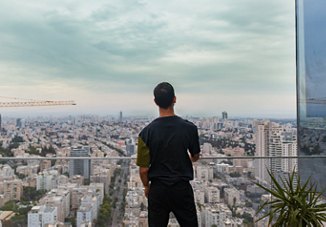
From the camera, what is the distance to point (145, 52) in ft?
14.6

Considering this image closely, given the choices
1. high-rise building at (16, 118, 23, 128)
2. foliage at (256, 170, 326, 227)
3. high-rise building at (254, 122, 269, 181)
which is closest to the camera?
foliage at (256, 170, 326, 227)

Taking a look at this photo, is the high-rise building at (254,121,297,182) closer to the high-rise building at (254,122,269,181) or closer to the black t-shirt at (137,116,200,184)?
the high-rise building at (254,122,269,181)

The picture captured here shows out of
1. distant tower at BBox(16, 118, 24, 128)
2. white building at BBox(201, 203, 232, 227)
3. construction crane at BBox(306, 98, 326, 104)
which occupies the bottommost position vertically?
white building at BBox(201, 203, 232, 227)

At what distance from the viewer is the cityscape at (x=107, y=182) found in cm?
282

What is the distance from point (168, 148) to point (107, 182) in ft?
4.53

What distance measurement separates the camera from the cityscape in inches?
111

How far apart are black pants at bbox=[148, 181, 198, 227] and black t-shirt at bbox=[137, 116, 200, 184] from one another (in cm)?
4

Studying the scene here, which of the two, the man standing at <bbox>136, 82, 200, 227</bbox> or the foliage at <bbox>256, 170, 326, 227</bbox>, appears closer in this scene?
the man standing at <bbox>136, 82, 200, 227</bbox>

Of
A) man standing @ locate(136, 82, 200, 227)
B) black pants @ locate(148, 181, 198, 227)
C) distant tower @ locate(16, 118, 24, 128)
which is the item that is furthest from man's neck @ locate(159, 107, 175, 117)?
distant tower @ locate(16, 118, 24, 128)

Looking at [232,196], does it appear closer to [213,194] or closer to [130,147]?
[213,194]

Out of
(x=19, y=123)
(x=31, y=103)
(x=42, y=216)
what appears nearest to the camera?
(x=42, y=216)

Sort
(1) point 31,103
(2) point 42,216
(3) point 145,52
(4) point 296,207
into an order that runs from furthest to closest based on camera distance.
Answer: (3) point 145,52
(1) point 31,103
(2) point 42,216
(4) point 296,207

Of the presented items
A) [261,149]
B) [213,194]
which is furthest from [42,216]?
[261,149]

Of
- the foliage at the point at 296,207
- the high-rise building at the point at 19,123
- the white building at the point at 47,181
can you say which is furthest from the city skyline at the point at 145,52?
the foliage at the point at 296,207
